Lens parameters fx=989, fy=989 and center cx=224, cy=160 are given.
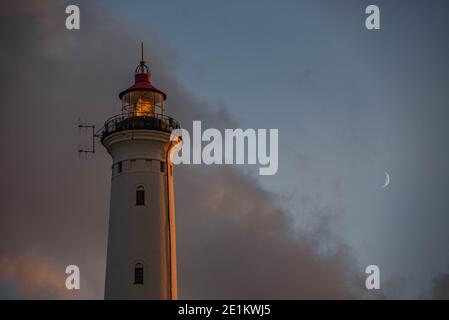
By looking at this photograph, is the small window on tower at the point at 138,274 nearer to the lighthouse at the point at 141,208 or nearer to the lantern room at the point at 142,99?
the lighthouse at the point at 141,208

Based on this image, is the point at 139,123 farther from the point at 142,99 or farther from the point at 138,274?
the point at 138,274

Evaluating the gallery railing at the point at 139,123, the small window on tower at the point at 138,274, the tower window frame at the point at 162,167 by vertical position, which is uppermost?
the gallery railing at the point at 139,123

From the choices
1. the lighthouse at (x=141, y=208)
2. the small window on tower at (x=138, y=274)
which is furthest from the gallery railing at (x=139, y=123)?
the small window on tower at (x=138, y=274)

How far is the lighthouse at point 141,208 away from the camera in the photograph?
162 feet

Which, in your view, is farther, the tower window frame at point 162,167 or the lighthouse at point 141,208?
the tower window frame at point 162,167

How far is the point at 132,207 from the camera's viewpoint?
50062 millimetres

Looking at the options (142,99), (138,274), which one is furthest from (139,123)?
(138,274)

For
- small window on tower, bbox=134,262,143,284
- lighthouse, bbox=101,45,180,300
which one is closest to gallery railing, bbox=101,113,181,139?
lighthouse, bbox=101,45,180,300

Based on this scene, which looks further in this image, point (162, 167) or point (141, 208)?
point (162, 167)

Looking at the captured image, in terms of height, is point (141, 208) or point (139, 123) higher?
point (139, 123)

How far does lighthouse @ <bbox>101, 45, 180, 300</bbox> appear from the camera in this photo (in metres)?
49.3

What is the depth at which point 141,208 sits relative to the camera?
164 feet
